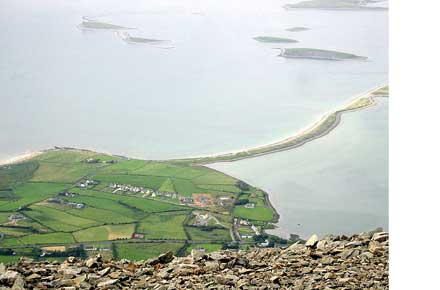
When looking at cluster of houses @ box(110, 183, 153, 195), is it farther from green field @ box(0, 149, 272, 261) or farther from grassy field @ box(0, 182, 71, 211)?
grassy field @ box(0, 182, 71, 211)

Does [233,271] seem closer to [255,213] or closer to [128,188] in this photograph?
[255,213]

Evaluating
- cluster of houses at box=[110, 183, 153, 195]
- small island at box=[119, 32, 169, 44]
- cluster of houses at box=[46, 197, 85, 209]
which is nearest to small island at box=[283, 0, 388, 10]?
small island at box=[119, 32, 169, 44]

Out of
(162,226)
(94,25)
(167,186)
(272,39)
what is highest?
(94,25)

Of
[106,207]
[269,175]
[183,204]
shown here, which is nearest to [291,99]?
[269,175]

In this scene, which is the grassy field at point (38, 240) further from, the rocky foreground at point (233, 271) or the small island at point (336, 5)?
the small island at point (336, 5)

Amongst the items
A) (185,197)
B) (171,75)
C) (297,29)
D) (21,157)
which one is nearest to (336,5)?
(297,29)
